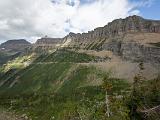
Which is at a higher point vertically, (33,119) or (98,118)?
(98,118)

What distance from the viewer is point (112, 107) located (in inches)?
4791

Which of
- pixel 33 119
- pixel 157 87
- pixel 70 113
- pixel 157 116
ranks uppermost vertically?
pixel 157 116

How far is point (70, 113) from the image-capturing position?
155 meters

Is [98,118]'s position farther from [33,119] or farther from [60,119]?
[33,119]

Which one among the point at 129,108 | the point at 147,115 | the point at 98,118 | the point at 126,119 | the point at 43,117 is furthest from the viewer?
the point at 43,117

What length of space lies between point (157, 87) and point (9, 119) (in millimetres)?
116748

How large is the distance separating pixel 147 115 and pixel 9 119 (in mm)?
196370

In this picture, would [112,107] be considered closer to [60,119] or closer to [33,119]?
[60,119]

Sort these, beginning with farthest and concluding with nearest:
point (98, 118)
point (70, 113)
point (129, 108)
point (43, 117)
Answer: point (43, 117) < point (70, 113) < point (98, 118) < point (129, 108)

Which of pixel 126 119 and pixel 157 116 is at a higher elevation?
pixel 157 116

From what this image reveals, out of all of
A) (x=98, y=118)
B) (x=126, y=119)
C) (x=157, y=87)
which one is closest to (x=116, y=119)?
(x=126, y=119)

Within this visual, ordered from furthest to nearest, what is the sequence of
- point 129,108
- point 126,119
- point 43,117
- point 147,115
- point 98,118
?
point 43,117 → point 98,118 → point 129,108 → point 126,119 → point 147,115

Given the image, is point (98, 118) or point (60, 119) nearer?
point (98, 118)

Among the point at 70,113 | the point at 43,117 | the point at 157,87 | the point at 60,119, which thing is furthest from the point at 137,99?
the point at 43,117
